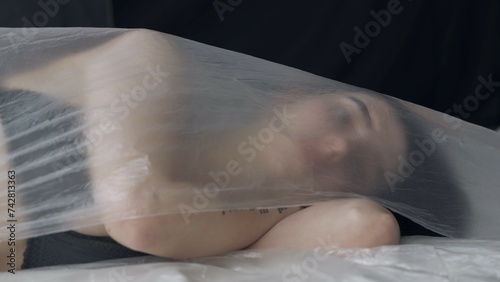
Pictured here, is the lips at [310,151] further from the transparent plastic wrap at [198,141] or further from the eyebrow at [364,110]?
the eyebrow at [364,110]

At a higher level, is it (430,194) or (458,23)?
(458,23)

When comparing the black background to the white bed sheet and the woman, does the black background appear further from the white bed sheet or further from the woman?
the white bed sheet

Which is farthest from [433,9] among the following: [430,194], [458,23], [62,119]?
[62,119]

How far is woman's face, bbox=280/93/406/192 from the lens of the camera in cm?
111

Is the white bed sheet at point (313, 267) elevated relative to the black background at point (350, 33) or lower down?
lower down

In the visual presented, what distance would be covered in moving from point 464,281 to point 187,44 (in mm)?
572

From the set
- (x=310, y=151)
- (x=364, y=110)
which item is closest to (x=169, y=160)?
(x=310, y=151)

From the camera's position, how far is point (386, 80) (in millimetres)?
1647

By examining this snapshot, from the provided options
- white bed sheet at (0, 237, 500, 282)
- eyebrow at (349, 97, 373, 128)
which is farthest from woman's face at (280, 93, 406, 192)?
white bed sheet at (0, 237, 500, 282)

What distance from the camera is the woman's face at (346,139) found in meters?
1.11

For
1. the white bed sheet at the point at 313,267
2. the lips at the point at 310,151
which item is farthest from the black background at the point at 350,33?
the white bed sheet at the point at 313,267

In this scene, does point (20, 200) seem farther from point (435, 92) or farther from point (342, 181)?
point (435, 92)

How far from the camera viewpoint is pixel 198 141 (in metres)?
1.01

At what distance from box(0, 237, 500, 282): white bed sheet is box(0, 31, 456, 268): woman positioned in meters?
0.03
